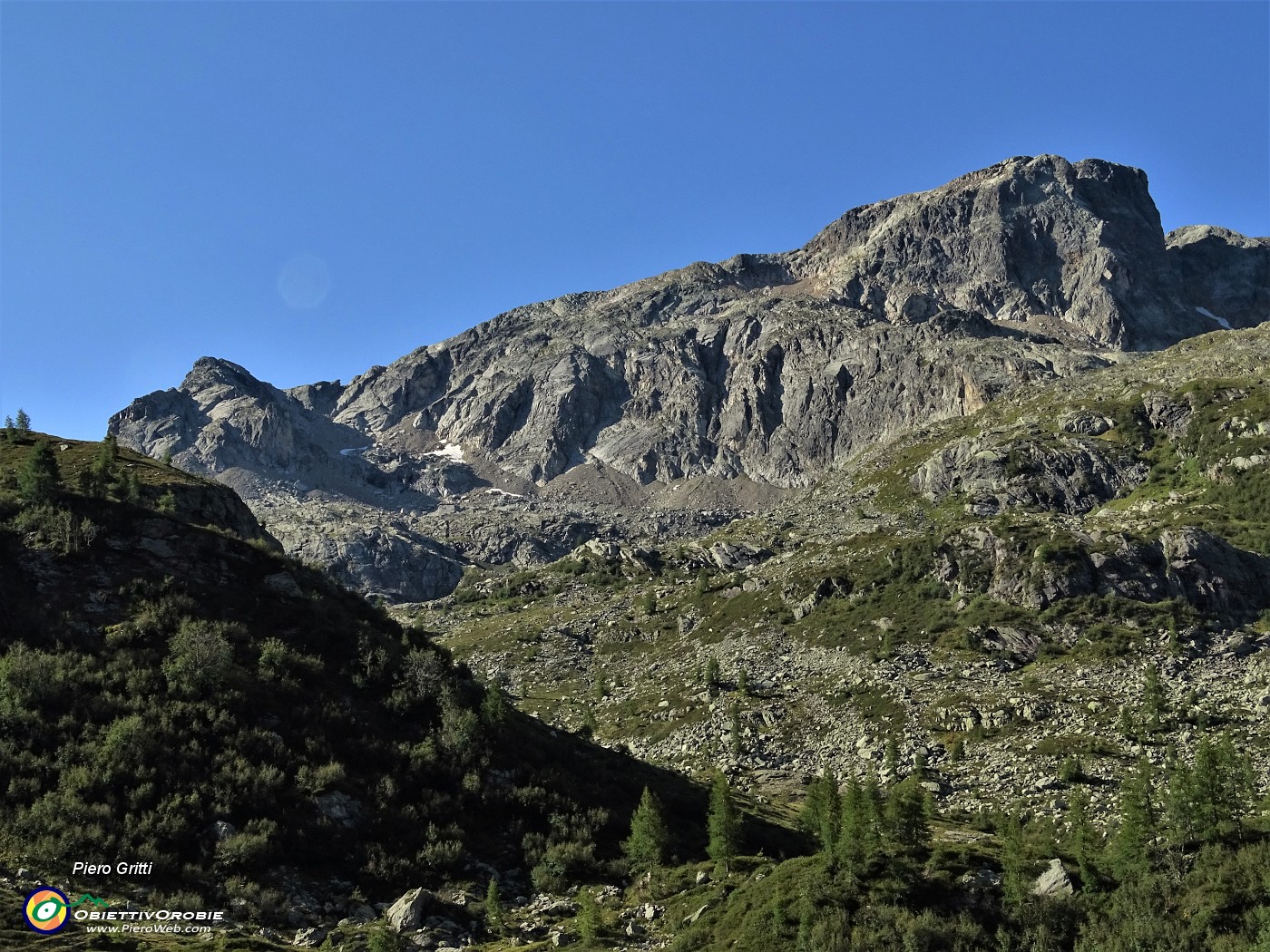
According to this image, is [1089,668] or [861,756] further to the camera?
[1089,668]

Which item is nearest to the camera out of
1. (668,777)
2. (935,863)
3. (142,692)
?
(935,863)

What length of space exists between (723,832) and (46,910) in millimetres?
21874

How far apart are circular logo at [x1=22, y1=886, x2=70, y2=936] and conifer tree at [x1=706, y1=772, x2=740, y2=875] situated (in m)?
21.1

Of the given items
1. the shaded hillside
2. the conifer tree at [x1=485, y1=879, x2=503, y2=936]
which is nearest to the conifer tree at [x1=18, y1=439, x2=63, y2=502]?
the shaded hillside

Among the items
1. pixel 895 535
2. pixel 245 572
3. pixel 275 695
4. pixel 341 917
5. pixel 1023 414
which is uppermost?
pixel 1023 414

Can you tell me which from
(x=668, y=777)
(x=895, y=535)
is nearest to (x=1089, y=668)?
(x=668, y=777)

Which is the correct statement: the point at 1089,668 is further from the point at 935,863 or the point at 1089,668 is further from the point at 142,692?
the point at 142,692

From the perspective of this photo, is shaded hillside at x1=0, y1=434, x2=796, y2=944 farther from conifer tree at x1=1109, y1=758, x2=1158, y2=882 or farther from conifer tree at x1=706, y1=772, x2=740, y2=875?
conifer tree at x1=1109, y1=758, x2=1158, y2=882

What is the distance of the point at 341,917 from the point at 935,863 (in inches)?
772

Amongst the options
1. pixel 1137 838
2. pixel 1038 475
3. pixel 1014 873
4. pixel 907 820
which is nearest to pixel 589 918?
pixel 907 820

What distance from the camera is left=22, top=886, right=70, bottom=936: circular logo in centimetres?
2156

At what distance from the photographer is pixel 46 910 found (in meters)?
22.1

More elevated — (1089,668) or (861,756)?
(1089,668)

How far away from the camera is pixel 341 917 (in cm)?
2638
